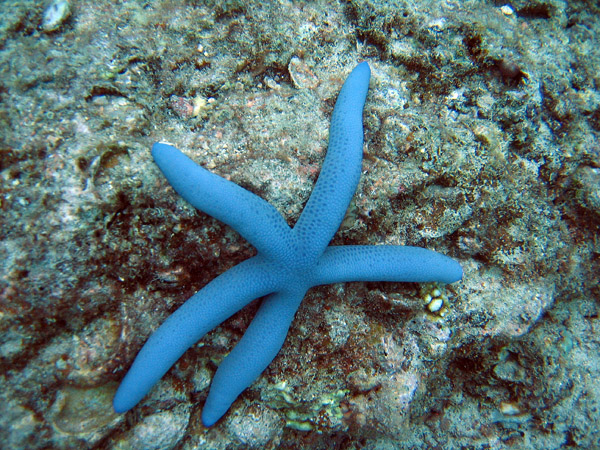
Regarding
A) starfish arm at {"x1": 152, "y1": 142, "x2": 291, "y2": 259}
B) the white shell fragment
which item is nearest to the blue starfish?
starfish arm at {"x1": 152, "y1": 142, "x2": 291, "y2": 259}

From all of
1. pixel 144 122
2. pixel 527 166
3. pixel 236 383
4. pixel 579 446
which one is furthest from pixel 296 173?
pixel 579 446

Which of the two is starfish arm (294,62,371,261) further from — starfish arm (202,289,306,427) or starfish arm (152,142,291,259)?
starfish arm (202,289,306,427)

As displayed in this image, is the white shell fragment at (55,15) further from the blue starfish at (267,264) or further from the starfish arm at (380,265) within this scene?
the starfish arm at (380,265)

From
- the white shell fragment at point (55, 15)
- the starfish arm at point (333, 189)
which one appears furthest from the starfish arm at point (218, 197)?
the white shell fragment at point (55, 15)

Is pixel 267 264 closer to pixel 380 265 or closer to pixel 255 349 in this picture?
pixel 255 349

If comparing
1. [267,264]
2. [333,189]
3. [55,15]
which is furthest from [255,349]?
[55,15]

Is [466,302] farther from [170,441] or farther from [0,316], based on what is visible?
[0,316]

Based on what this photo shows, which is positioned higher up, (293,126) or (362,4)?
(362,4)
